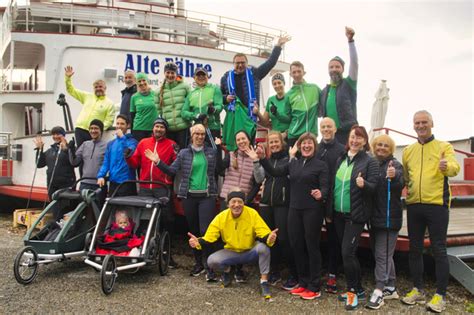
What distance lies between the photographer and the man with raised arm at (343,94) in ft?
16.7

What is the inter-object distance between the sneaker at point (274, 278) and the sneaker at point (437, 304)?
152 cm

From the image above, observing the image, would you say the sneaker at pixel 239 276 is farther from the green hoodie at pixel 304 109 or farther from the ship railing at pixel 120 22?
the ship railing at pixel 120 22

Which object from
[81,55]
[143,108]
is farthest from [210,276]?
[81,55]

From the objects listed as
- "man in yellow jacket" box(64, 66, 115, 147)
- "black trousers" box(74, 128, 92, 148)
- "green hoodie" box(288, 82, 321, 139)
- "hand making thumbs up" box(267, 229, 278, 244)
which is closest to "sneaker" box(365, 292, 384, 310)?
"hand making thumbs up" box(267, 229, 278, 244)

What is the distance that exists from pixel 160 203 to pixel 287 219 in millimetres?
1453

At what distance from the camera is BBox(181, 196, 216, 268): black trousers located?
16.7 ft

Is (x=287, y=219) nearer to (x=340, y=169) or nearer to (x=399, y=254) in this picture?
(x=340, y=169)

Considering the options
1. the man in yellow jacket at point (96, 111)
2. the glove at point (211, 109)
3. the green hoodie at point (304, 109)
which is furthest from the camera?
the man in yellow jacket at point (96, 111)

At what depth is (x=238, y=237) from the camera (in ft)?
15.4

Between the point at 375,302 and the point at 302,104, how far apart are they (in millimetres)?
2376

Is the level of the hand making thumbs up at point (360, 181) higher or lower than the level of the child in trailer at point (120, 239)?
higher

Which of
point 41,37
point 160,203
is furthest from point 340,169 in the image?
point 41,37

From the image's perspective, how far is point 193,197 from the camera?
16.9ft

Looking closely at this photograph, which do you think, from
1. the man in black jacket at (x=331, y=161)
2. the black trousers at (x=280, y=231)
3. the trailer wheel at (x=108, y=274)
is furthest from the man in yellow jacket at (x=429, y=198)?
the trailer wheel at (x=108, y=274)
